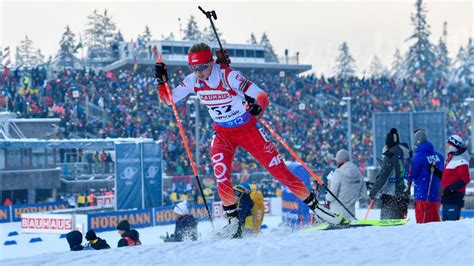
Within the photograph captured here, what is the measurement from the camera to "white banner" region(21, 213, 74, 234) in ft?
74.7

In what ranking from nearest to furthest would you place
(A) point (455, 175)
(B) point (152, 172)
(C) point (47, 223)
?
(A) point (455, 175), (C) point (47, 223), (B) point (152, 172)

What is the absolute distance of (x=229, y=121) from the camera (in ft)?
28.8

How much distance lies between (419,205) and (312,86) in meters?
40.0

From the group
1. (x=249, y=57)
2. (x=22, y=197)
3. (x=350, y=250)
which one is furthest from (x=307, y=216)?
(x=249, y=57)

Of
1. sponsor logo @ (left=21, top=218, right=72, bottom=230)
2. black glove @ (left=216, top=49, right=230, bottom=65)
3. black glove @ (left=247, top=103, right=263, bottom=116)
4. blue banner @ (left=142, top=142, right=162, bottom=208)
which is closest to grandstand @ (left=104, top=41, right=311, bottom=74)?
blue banner @ (left=142, top=142, right=162, bottom=208)

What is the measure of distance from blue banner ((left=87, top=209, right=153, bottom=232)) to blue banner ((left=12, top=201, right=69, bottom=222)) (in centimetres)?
518

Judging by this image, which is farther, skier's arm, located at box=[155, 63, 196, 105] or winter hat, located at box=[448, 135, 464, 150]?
winter hat, located at box=[448, 135, 464, 150]

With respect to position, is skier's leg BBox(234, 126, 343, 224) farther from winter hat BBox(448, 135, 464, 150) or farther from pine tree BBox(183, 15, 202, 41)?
pine tree BBox(183, 15, 202, 41)

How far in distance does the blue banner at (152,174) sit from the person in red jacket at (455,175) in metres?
16.2

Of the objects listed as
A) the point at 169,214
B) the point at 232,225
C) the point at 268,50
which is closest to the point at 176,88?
the point at 232,225

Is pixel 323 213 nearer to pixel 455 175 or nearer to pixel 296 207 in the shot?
pixel 455 175

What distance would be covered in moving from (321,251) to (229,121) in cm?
261

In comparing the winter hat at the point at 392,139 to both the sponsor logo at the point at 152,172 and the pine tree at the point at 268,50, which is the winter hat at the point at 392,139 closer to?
the sponsor logo at the point at 152,172

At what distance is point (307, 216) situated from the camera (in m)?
17.9
